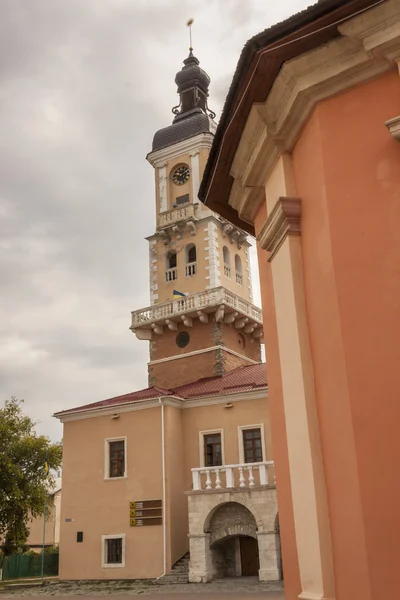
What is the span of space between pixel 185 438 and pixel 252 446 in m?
3.07

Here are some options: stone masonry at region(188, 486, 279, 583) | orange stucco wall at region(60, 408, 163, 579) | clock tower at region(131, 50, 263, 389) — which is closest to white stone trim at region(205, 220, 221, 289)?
clock tower at region(131, 50, 263, 389)

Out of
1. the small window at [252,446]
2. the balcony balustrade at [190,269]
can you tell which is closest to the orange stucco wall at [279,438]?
the small window at [252,446]

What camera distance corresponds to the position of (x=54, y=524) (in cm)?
5269

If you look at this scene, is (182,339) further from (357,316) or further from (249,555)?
(357,316)

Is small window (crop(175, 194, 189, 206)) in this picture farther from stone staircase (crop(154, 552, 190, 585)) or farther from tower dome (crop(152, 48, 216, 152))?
stone staircase (crop(154, 552, 190, 585))

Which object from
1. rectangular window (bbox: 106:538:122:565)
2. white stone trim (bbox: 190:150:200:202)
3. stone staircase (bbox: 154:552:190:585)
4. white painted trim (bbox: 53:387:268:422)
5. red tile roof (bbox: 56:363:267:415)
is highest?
white stone trim (bbox: 190:150:200:202)

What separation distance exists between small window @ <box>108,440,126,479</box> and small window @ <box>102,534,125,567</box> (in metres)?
2.38

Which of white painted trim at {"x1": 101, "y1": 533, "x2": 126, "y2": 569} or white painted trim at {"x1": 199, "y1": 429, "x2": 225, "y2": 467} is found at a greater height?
white painted trim at {"x1": 199, "y1": 429, "x2": 225, "y2": 467}

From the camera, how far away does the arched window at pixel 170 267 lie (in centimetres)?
3271

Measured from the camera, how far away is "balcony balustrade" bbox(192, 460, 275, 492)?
72.1 feet

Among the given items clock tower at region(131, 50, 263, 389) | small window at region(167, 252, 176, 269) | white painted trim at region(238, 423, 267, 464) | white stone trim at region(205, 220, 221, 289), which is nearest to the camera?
white painted trim at region(238, 423, 267, 464)

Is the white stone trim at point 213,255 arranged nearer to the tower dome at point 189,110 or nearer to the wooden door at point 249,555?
the tower dome at point 189,110

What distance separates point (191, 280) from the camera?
31906 millimetres

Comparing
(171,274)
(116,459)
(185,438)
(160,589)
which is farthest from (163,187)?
(160,589)
